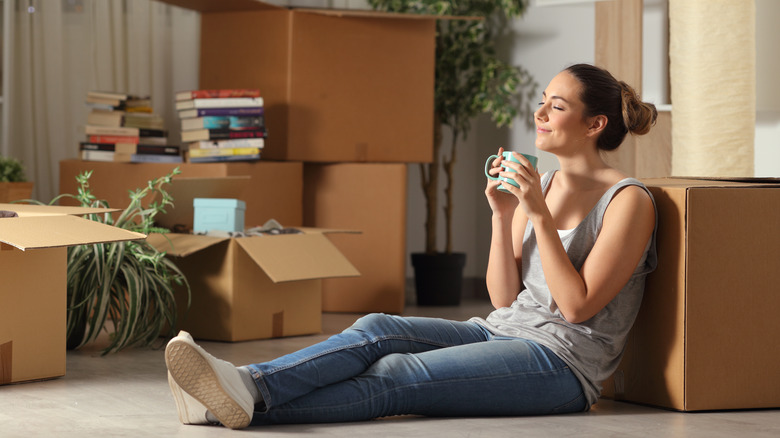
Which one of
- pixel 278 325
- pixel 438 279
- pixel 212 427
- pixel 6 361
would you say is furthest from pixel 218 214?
pixel 212 427

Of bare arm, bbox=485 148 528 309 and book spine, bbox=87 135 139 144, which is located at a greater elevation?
book spine, bbox=87 135 139 144

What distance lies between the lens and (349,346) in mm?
1747

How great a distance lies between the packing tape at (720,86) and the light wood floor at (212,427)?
4.16 ft

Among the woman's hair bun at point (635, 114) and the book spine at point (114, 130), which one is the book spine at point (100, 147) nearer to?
the book spine at point (114, 130)

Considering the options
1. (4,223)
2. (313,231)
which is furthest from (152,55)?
(4,223)

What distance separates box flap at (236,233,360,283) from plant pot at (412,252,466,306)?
1.05 m

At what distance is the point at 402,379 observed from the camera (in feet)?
5.72

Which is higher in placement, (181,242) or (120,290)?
(181,242)

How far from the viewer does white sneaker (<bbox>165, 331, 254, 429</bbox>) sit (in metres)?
1.62

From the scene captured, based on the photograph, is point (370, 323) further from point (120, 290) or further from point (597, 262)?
point (120, 290)

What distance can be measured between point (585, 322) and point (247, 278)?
1.31m

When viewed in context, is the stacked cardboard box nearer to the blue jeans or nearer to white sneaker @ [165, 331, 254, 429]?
the blue jeans

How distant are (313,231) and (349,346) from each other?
1.48m

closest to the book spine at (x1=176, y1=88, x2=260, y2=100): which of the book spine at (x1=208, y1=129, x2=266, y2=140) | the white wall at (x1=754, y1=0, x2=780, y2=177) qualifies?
the book spine at (x1=208, y1=129, x2=266, y2=140)
